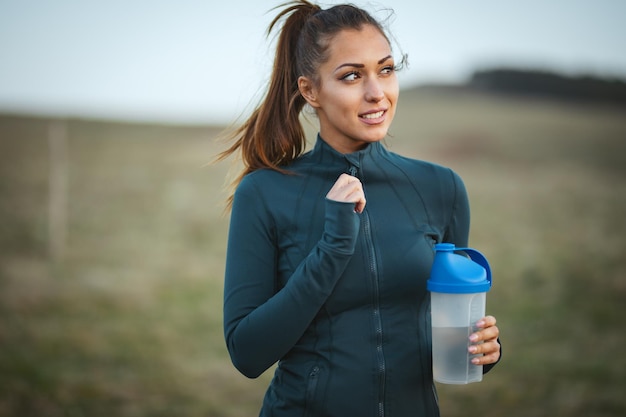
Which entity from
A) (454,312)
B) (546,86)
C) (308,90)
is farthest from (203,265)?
(546,86)

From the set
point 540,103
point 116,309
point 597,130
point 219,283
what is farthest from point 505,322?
point 540,103

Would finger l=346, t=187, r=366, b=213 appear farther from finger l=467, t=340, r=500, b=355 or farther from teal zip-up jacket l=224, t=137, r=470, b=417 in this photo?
finger l=467, t=340, r=500, b=355

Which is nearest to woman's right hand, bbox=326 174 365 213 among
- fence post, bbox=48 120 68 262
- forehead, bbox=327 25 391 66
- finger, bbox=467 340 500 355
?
forehead, bbox=327 25 391 66

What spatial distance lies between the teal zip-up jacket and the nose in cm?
21

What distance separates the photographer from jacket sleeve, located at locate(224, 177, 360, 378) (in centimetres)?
164

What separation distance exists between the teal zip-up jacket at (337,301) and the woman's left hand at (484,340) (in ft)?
0.68

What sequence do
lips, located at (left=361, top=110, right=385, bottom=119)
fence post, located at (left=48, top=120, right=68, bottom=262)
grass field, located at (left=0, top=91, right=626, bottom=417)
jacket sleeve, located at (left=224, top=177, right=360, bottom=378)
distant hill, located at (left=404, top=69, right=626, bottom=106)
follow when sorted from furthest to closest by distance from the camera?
distant hill, located at (left=404, top=69, right=626, bottom=106) → fence post, located at (left=48, top=120, right=68, bottom=262) → grass field, located at (left=0, top=91, right=626, bottom=417) → lips, located at (left=361, top=110, right=385, bottom=119) → jacket sleeve, located at (left=224, top=177, right=360, bottom=378)

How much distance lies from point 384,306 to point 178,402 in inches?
188

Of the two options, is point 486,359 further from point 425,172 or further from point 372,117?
point 372,117

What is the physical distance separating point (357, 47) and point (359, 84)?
0.39ft

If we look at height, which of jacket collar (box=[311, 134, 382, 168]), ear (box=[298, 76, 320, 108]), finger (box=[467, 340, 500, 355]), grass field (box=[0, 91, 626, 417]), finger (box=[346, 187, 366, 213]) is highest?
ear (box=[298, 76, 320, 108])

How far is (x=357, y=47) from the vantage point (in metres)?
1.88

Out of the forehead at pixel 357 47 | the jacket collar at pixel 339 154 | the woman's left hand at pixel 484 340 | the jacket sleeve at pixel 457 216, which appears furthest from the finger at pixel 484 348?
the forehead at pixel 357 47

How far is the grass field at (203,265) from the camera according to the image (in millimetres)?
Answer: 6219
